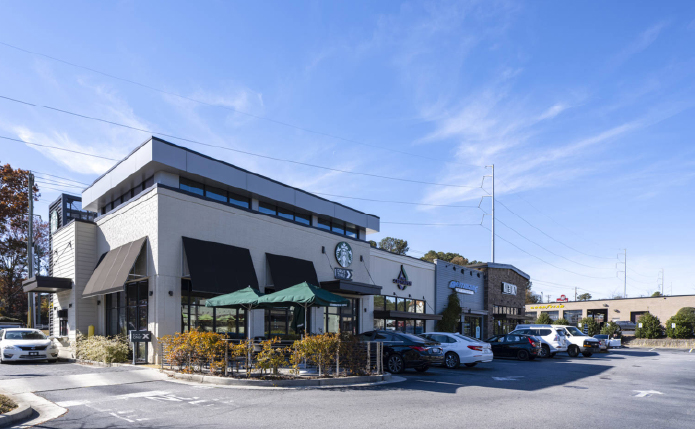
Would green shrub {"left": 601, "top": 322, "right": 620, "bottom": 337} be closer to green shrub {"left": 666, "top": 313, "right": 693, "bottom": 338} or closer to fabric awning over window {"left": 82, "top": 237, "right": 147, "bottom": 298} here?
green shrub {"left": 666, "top": 313, "right": 693, "bottom": 338}

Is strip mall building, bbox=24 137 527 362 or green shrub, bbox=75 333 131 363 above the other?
strip mall building, bbox=24 137 527 362

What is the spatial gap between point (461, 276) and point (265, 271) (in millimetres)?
22291

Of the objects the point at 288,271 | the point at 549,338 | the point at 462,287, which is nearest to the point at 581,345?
the point at 549,338

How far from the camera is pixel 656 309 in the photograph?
62.2 meters

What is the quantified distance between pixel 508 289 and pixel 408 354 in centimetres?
3320

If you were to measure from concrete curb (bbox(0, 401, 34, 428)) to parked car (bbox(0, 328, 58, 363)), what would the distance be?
38.0 feet

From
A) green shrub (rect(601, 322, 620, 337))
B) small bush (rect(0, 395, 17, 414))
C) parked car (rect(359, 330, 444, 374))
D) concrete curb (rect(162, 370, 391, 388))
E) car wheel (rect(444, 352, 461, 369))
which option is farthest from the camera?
green shrub (rect(601, 322, 620, 337))

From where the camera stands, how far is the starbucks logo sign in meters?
27.9

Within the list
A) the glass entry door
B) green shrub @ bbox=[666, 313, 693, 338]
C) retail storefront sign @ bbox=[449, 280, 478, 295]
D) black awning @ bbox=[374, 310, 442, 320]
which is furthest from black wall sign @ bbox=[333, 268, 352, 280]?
green shrub @ bbox=[666, 313, 693, 338]

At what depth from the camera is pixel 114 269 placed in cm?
2075

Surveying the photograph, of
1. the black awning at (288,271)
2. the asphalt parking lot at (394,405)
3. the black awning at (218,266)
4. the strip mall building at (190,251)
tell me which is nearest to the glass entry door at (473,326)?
the strip mall building at (190,251)

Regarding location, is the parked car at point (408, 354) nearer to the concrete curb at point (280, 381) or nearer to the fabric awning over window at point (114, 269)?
the concrete curb at point (280, 381)

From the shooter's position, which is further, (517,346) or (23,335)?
(517,346)

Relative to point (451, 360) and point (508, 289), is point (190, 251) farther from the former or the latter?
point (508, 289)
